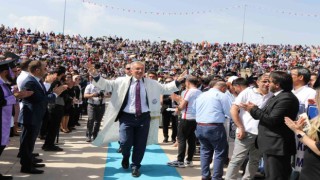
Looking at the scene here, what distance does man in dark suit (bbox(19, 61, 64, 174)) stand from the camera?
5.73 meters

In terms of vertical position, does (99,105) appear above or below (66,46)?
below

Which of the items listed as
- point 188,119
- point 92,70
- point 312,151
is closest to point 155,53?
point 188,119

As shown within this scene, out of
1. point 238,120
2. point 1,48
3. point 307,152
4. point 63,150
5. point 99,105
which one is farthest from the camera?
point 1,48

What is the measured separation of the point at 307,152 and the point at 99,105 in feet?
21.3

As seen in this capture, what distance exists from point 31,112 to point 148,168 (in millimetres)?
2456

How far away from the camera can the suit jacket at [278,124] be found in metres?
4.11

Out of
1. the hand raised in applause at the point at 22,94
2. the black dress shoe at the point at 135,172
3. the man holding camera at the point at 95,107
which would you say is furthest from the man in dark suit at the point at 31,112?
the man holding camera at the point at 95,107

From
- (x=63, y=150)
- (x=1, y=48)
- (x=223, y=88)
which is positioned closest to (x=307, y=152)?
(x=223, y=88)

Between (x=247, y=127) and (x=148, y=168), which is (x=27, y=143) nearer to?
(x=148, y=168)

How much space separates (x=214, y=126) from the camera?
5.36 m

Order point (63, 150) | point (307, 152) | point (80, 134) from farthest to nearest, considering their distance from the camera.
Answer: point (80, 134) < point (63, 150) < point (307, 152)

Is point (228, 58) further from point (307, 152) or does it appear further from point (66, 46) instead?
point (307, 152)

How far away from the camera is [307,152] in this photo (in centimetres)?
324

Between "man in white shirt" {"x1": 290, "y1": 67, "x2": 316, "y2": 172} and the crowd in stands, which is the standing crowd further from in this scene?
the crowd in stands
